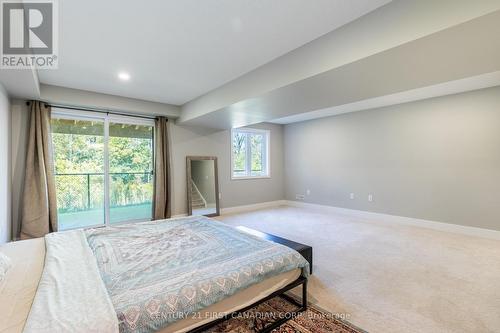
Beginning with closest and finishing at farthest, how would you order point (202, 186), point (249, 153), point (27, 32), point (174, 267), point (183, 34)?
1. point (174, 267)
2. point (27, 32)
3. point (183, 34)
4. point (202, 186)
5. point (249, 153)

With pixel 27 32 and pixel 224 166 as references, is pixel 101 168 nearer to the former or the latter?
pixel 224 166

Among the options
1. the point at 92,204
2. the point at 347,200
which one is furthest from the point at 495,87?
the point at 92,204

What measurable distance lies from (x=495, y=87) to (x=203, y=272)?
16.6 ft

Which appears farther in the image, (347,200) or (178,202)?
(347,200)

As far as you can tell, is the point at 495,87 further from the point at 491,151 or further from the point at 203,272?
the point at 203,272

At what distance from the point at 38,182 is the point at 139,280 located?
11.1 feet

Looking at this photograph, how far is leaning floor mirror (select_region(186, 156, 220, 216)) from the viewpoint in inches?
207

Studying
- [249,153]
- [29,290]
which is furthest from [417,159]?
[29,290]

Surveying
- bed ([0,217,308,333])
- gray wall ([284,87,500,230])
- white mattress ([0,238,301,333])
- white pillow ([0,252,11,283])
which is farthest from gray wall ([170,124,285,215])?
white pillow ([0,252,11,283])

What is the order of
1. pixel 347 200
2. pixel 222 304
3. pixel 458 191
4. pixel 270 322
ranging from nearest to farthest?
pixel 222 304
pixel 270 322
pixel 458 191
pixel 347 200

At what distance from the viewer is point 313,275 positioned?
259cm

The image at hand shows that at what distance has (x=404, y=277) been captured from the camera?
253 centimetres

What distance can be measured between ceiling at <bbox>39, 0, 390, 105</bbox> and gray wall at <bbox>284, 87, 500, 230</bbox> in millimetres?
3400

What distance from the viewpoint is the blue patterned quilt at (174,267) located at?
1232 millimetres
